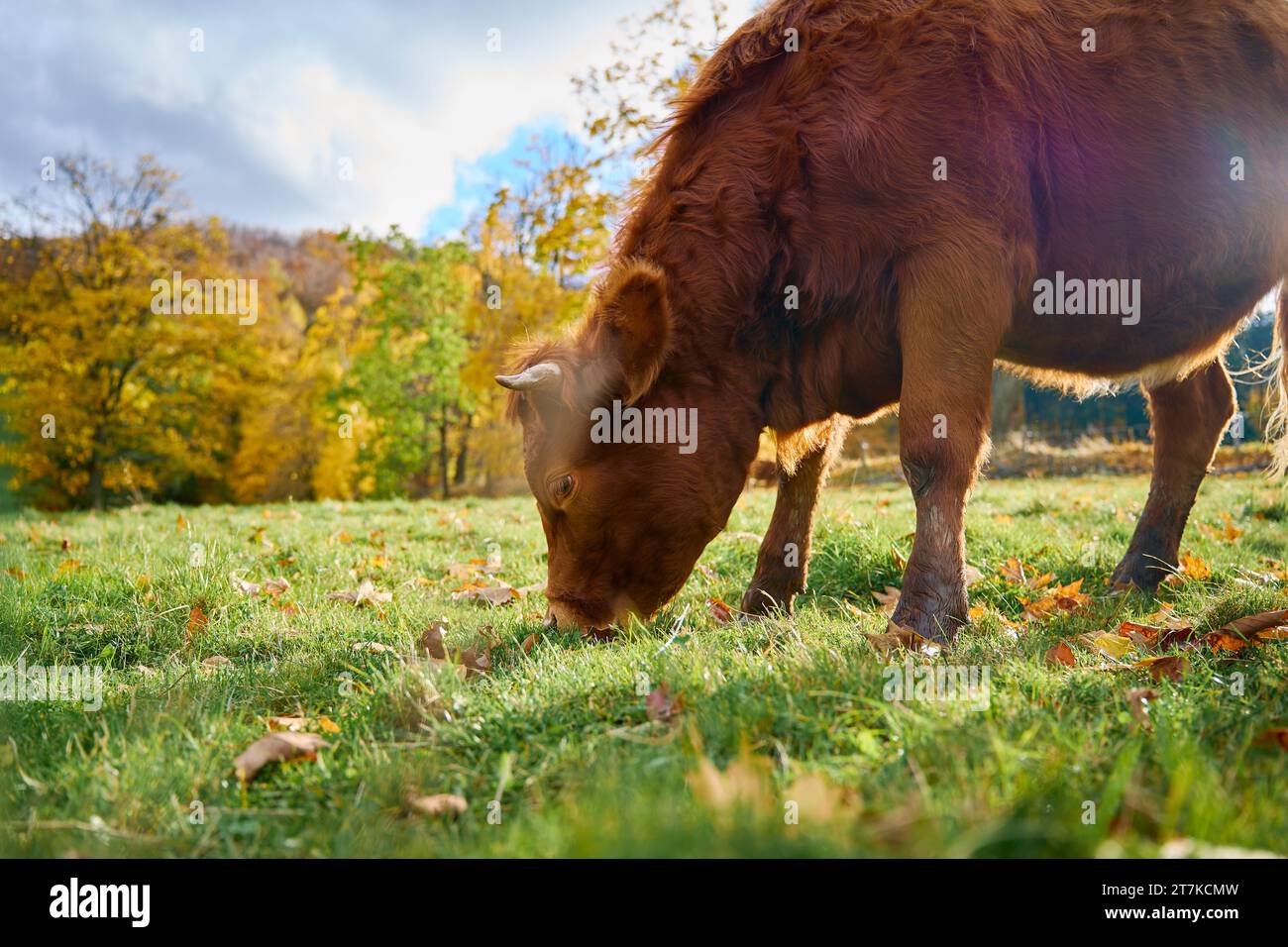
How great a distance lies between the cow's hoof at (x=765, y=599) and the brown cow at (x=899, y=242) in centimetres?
63

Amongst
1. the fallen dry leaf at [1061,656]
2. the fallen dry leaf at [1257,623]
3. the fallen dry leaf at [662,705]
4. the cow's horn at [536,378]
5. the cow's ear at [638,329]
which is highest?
the cow's ear at [638,329]

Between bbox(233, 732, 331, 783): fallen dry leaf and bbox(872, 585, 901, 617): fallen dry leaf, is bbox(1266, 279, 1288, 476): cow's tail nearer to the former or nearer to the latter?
bbox(872, 585, 901, 617): fallen dry leaf

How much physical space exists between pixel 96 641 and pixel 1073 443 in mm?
23420

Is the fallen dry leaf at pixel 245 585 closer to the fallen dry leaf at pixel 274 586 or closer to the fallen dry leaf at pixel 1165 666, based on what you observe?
the fallen dry leaf at pixel 274 586

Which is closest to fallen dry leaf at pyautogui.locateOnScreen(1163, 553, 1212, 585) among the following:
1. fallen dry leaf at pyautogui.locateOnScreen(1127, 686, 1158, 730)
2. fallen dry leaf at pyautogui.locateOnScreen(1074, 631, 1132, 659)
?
fallen dry leaf at pyautogui.locateOnScreen(1074, 631, 1132, 659)

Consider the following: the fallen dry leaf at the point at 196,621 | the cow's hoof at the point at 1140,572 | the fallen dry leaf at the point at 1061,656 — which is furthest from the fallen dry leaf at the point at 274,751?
the cow's hoof at the point at 1140,572

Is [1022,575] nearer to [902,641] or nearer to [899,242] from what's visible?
[902,641]

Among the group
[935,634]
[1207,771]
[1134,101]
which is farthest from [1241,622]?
[1134,101]

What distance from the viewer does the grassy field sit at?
150 centimetres

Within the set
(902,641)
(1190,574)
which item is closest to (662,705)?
(902,641)

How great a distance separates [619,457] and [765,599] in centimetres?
125

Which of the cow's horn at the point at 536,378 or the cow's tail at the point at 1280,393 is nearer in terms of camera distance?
the cow's horn at the point at 536,378

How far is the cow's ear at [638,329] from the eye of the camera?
3523 mm

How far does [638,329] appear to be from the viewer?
3527 mm
